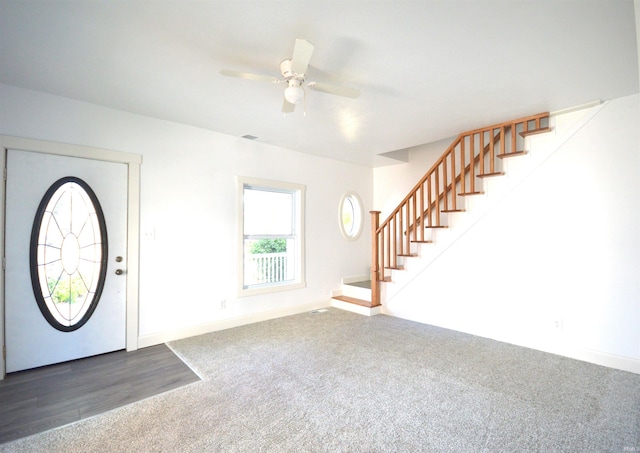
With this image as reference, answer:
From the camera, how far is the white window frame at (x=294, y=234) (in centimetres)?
427

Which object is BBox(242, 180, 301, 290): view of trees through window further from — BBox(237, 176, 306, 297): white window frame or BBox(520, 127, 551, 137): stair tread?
BBox(520, 127, 551, 137): stair tread

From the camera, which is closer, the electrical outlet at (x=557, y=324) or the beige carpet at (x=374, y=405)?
the beige carpet at (x=374, y=405)

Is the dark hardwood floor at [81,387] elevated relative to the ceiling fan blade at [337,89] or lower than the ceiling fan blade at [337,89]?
lower

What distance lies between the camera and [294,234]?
5051 mm

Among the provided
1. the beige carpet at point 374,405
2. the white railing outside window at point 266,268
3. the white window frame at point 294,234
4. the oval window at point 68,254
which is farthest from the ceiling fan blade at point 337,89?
the white railing outside window at point 266,268

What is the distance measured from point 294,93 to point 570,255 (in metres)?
3.27

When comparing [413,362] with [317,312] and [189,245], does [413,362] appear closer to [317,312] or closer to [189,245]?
[317,312]

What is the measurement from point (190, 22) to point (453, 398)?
10.6 ft

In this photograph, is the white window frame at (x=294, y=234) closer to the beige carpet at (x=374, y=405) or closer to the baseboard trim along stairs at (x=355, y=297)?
the baseboard trim along stairs at (x=355, y=297)

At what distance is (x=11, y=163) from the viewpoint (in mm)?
2848

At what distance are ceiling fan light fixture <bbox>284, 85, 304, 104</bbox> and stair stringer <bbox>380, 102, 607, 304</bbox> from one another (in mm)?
2787

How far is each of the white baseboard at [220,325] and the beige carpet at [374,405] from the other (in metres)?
0.22

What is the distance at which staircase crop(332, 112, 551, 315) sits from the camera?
3740 mm

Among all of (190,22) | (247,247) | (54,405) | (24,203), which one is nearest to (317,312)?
(247,247)
